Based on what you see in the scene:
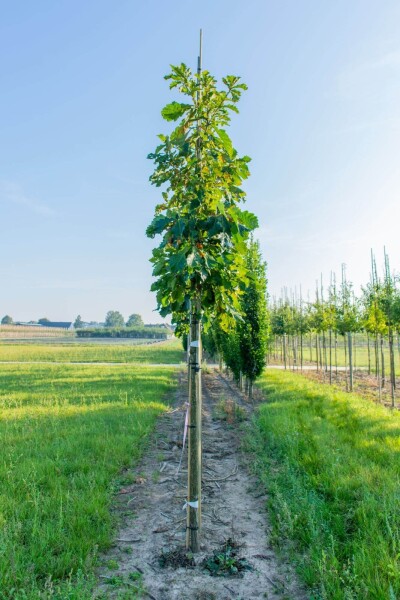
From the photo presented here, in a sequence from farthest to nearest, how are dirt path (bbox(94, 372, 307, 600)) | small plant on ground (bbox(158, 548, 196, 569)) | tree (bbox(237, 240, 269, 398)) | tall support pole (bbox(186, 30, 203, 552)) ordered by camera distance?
tree (bbox(237, 240, 269, 398)) → tall support pole (bbox(186, 30, 203, 552)) → small plant on ground (bbox(158, 548, 196, 569)) → dirt path (bbox(94, 372, 307, 600))

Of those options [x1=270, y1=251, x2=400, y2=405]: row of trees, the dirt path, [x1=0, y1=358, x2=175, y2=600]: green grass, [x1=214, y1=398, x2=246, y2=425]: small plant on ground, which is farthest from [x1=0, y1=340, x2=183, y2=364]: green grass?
the dirt path

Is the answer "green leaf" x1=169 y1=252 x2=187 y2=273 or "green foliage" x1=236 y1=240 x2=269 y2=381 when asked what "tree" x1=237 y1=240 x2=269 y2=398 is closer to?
"green foliage" x1=236 y1=240 x2=269 y2=381

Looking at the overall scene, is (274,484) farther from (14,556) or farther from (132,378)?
(132,378)

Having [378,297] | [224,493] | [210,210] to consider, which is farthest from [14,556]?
[378,297]

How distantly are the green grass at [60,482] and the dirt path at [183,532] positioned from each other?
10.9 inches

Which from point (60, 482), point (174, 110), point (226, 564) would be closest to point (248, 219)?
point (174, 110)

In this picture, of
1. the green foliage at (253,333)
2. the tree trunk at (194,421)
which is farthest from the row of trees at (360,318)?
the tree trunk at (194,421)

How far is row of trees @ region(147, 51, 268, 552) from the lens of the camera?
3.74 m

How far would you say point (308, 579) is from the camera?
344cm

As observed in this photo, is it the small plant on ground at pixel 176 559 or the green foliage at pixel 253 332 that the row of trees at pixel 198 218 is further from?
the green foliage at pixel 253 332

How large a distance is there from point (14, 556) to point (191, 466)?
1807 millimetres

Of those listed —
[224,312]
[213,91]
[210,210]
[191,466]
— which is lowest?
[191,466]

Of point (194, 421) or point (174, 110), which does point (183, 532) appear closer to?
point (194, 421)

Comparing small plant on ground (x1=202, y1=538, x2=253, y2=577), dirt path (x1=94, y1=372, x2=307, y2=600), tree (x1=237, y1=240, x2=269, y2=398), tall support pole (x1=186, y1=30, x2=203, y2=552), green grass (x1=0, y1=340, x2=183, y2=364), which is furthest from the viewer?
green grass (x1=0, y1=340, x2=183, y2=364)
